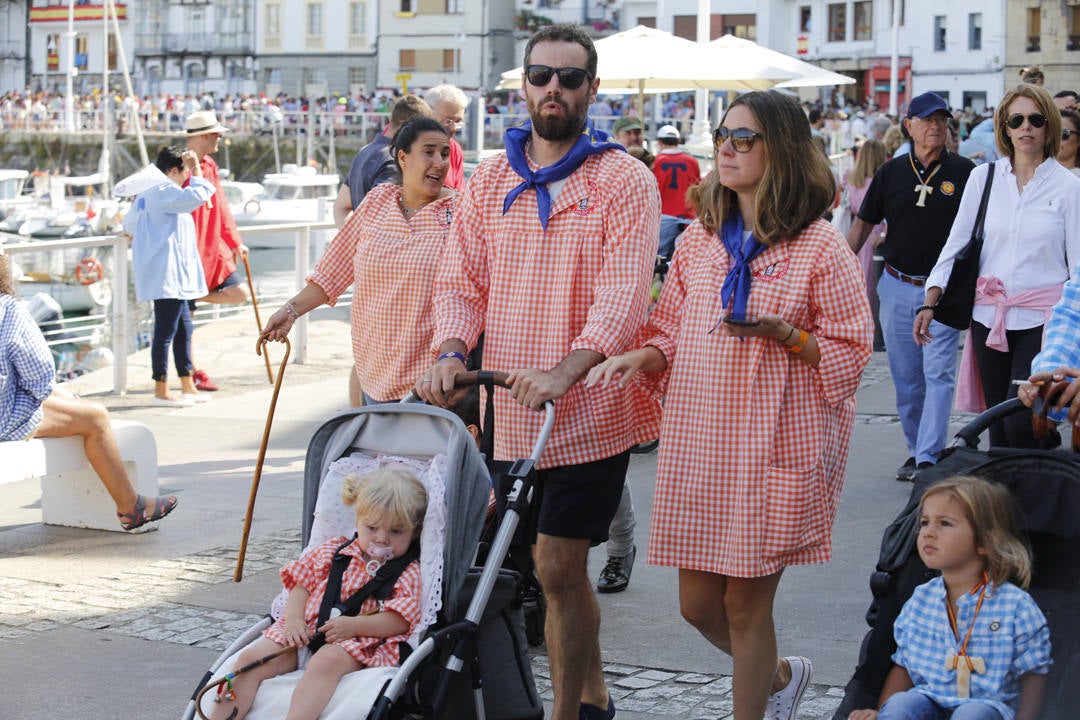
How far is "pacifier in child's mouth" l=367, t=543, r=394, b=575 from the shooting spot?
4316 mm

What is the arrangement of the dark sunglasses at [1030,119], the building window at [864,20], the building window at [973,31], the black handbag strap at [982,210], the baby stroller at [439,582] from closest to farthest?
the baby stroller at [439,582] → the dark sunglasses at [1030,119] → the black handbag strap at [982,210] → the building window at [973,31] → the building window at [864,20]

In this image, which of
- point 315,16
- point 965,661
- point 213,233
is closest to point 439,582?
point 965,661

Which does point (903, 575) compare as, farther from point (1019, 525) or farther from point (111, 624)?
point (111, 624)

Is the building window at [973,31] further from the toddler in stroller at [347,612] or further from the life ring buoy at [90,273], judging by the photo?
the toddler in stroller at [347,612]

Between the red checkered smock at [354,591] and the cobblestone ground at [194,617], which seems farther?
the cobblestone ground at [194,617]

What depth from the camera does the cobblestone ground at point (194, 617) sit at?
5191 millimetres

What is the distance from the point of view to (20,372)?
22.8 ft

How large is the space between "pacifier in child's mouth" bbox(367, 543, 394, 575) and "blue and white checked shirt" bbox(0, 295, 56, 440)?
321cm

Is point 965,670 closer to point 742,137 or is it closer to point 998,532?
point 998,532

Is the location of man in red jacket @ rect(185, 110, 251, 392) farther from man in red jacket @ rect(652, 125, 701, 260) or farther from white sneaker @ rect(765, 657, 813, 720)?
white sneaker @ rect(765, 657, 813, 720)

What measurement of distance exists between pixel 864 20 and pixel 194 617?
67.4 metres

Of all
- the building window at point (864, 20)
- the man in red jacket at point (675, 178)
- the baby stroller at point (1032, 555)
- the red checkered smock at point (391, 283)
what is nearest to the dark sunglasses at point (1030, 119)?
the red checkered smock at point (391, 283)

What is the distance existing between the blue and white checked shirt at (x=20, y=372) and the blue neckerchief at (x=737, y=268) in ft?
12.2

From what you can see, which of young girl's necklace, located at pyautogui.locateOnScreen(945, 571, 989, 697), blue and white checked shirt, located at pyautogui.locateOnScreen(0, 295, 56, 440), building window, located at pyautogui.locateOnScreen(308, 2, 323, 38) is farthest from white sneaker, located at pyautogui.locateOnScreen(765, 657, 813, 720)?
building window, located at pyautogui.locateOnScreen(308, 2, 323, 38)
